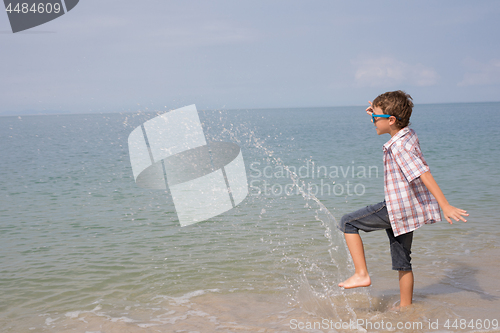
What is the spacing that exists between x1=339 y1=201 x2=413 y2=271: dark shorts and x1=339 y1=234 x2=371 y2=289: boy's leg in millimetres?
79

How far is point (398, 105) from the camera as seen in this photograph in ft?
11.2

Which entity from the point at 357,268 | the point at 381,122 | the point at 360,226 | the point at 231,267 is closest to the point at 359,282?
the point at 357,268

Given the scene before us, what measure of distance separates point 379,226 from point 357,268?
1.36ft

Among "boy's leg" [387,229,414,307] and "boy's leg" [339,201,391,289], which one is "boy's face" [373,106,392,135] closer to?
"boy's leg" [339,201,391,289]

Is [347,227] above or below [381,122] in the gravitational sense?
below

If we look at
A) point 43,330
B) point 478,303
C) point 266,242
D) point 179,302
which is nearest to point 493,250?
point 478,303

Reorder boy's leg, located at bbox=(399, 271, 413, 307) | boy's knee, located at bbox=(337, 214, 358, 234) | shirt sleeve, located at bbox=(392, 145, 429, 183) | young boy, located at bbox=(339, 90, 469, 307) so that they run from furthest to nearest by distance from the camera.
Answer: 1. boy's leg, located at bbox=(399, 271, 413, 307)
2. boy's knee, located at bbox=(337, 214, 358, 234)
3. young boy, located at bbox=(339, 90, 469, 307)
4. shirt sleeve, located at bbox=(392, 145, 429, 183)

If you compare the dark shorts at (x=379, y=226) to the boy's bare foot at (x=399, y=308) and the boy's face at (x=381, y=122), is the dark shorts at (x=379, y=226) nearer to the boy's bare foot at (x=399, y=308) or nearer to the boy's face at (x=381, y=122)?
the boy's bare foot at (x=399, y=308)

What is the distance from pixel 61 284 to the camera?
198 inches

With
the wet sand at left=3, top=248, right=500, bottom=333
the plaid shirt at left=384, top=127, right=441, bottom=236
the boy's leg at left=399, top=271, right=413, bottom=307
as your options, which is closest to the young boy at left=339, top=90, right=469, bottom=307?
the plaid shirt at left=384, top=127, right=441, bottom=236

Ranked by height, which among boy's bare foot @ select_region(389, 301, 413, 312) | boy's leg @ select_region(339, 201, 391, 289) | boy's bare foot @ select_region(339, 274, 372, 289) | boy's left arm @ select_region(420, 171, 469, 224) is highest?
boy's left arm @ select_region(420, 171, 469, 224)

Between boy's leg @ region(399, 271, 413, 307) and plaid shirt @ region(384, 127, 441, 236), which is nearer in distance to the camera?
plaid shirt @ region(384, 127, 441, 236)

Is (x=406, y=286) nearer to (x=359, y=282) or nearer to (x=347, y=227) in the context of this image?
(x=359, y=282)

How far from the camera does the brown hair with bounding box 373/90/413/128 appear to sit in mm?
3412
